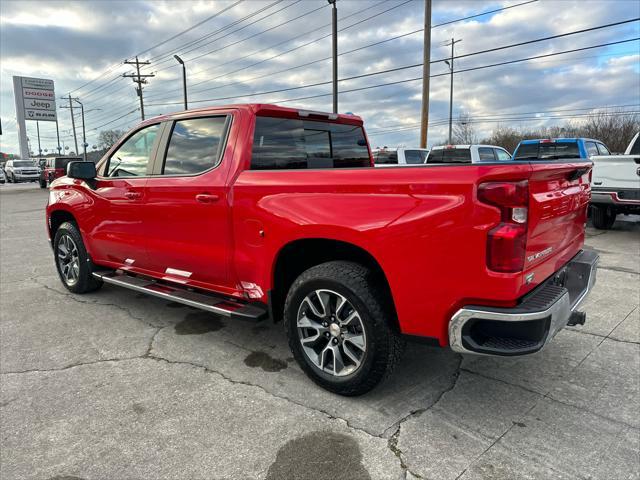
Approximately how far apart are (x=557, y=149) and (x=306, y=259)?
9.65 metres

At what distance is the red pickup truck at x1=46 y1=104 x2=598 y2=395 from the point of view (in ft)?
7.64

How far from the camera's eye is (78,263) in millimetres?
5297

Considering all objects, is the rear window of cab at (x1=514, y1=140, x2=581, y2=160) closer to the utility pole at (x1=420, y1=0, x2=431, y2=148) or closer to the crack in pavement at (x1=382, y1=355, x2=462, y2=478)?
the utility pole at (x1=420, y1=0, x2=431, y2=148)

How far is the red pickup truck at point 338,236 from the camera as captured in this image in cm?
233

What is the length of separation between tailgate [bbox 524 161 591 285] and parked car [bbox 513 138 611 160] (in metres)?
7.80

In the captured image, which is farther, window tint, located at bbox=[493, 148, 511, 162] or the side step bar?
window tint, located at bbox=[493, 148, 511, 162]

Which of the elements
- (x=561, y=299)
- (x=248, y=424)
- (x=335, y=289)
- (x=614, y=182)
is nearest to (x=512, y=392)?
(x=561, y=299)

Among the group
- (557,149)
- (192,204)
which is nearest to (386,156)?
(557,149)

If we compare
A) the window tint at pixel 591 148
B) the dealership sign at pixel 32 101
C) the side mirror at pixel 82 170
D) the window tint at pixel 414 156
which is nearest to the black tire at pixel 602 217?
the window tint at pixel 591 148

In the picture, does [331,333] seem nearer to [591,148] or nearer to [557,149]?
[557,149]

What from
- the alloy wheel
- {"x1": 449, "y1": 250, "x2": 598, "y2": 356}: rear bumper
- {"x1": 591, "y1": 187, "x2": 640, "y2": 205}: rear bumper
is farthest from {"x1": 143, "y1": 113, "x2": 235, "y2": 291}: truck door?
{"x1": 591, "y1": 187, "x2": 640, "y2": 205}: rear bumper

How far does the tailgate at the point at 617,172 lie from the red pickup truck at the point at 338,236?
20.1 ft

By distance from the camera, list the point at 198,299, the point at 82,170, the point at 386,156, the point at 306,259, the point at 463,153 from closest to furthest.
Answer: the point at 306,259 → the point at 198,299 → the point at 82,170 → the point at 463,153 → the point at 386,156

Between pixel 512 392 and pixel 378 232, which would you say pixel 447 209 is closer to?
pixel 378 232
